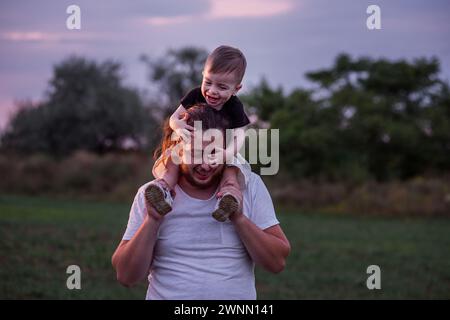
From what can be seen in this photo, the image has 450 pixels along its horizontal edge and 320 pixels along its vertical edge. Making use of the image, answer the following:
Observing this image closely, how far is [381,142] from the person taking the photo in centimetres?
2775

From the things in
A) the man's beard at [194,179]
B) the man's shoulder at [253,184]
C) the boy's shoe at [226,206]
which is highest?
the man's beard at [194,179]

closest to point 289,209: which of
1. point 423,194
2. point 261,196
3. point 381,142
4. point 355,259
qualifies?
point 423,194

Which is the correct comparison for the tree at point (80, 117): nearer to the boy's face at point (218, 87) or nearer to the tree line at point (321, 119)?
the tree line at point (321, 119)

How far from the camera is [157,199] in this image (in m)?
2.79

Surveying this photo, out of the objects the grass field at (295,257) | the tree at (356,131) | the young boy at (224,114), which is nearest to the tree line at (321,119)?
the tree at (356,131)

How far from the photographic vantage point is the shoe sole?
2785 millimetres

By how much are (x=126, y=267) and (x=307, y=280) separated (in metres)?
7.19

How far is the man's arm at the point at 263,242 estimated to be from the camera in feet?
9.43

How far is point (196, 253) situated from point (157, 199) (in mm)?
305

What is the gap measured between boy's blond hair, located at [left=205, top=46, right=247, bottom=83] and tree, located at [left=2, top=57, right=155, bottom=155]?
40444 millimetres

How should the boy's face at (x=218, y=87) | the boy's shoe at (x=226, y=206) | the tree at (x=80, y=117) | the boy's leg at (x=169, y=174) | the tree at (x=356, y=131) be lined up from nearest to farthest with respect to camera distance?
the boy's shoe at (x=226, y=206), the boy's leg at (x=169, y=174), the boy's face at (x=218, y=87), the tree at (x=356, y=131), the tree at (x=80, y=117)

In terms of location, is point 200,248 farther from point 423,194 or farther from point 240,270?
point 423,194

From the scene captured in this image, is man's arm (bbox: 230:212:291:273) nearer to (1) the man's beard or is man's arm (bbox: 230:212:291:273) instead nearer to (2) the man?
(2) the man

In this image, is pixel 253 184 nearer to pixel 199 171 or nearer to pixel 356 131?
pixel 199 171
